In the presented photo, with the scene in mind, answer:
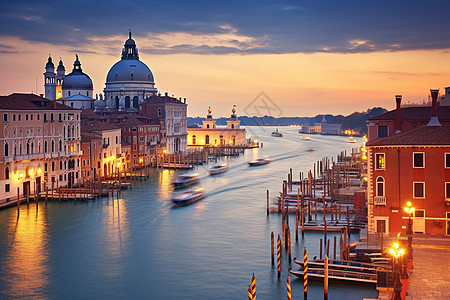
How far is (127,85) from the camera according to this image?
208 ft

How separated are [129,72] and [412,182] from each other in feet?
163

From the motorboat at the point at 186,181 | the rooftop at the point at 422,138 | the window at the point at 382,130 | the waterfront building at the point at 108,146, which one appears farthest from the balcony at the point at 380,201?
the waterfront building at the point at 108,146

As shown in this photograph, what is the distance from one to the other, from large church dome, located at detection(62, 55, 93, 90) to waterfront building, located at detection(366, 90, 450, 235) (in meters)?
49.3

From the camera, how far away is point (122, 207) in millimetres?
27703

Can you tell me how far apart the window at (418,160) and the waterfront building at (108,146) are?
76.7 feet

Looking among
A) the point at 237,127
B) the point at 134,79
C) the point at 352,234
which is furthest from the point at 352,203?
the point at 237,127

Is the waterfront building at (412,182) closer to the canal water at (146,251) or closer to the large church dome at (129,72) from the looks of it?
the canal water at (146,251)

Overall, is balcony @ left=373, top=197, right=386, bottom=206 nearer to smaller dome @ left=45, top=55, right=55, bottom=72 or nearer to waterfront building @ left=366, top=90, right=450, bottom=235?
waterfront building @ left=366, top=90, right=450, bottom=235

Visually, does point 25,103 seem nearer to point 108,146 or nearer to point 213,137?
point 108,146

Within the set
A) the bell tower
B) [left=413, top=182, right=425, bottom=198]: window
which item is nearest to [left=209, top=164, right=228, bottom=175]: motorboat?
the bell tower

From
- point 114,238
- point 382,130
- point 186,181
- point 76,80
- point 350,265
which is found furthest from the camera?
point 76,80

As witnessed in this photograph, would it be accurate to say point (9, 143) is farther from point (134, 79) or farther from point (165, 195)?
point (134, 79)

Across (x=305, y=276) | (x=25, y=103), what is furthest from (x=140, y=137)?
(x=305, y=276)

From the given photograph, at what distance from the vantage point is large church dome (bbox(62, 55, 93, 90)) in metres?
62.2
